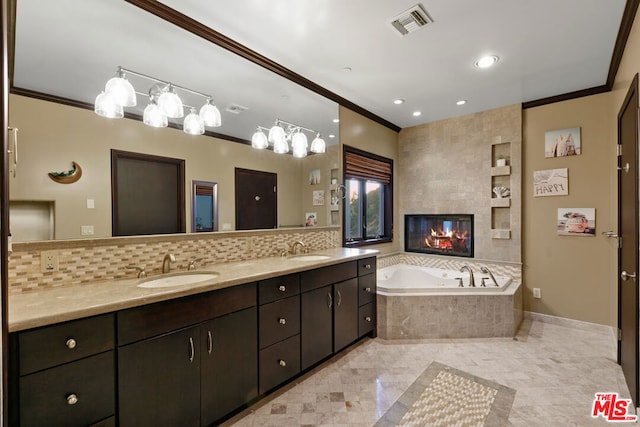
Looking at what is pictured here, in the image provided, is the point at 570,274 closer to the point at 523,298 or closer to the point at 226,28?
the point at 523,298

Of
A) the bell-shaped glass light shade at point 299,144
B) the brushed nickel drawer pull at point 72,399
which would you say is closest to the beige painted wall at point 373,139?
the bell-shaped glass light shade at point 299,144

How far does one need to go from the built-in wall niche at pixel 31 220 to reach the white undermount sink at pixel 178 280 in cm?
54

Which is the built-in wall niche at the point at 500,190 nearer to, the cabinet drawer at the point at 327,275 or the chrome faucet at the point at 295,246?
the cabinet drawer at the point at 327,275

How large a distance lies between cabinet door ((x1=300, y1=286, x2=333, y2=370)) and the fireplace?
2.39 m

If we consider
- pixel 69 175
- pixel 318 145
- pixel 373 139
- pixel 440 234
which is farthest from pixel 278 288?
pixel 440 234

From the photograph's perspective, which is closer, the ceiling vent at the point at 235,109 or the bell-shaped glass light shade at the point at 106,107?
the bell-shaped glass light shade at the point at 106,107

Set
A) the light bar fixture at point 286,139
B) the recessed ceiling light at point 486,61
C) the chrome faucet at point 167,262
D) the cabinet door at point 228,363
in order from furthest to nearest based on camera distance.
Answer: the light bar fixture at point 286,139 → the recessed ceiling light at point 486,61 → the chrome faucet at point 167,262 → the cabinet door at point 228,363

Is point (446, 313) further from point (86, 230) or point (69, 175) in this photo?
point (69, 175)

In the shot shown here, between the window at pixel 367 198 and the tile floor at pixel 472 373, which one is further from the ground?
the window at pixel 367 198

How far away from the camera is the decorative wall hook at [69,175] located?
1497mm

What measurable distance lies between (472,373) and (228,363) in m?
1.90

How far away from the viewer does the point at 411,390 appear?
2.07m

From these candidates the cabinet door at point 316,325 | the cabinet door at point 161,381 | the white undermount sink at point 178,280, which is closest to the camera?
the cabinet door at point 161,381

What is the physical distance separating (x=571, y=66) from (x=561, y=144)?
957 millimetres
